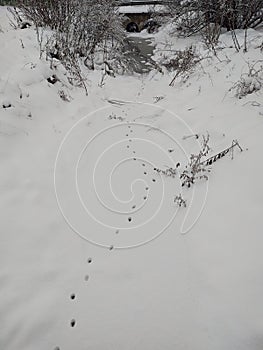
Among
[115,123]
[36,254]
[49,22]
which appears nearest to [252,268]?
[36,254]

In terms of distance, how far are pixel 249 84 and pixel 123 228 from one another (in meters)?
2.79

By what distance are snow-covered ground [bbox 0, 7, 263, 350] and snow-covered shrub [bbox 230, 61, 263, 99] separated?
175 mm

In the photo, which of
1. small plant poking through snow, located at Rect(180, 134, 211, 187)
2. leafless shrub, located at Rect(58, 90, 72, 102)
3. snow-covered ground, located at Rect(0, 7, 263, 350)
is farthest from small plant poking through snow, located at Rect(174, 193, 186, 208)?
leafless shrub, located at Rect(58, 90, 72, 102)

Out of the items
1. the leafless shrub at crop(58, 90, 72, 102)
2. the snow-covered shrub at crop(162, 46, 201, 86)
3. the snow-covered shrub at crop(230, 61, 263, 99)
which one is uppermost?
the snow-covered shrub at crop(230, 61, 263, 99)

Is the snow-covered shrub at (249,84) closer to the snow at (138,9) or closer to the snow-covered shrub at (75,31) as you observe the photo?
the snow-covered shrub at (75,31)

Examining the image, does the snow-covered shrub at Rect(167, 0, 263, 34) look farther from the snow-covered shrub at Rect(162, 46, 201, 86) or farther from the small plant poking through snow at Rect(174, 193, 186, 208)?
the small plant poking through snow at Rect(174, 193, 186, 208)

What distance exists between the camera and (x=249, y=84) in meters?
3.57

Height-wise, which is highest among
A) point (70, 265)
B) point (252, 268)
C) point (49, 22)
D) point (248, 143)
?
point (49, 22)

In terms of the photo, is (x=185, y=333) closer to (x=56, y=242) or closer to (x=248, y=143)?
(x=56, y=242)

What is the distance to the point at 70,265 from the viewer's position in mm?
1927

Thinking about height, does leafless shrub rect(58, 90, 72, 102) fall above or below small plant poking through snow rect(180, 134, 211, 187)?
above

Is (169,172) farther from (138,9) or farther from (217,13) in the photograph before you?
(138,9)

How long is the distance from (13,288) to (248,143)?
2394 mm

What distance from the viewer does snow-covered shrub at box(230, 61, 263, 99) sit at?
11.4 feet
